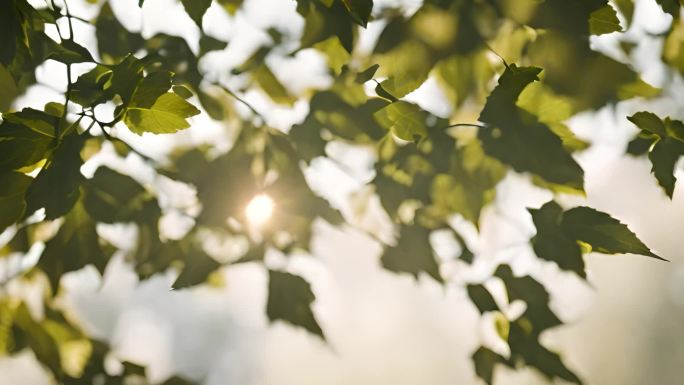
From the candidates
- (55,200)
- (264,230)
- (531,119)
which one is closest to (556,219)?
(531,119)

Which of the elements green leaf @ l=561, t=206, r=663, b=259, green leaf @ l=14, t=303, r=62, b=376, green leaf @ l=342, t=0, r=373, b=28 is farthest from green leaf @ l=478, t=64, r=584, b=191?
green leaf @ l=14, t=303, r=62, b=376

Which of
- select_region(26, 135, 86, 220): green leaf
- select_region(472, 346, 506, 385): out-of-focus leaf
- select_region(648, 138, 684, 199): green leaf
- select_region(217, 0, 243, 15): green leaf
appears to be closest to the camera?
select_region(26, 135, 86, 220): green leaf

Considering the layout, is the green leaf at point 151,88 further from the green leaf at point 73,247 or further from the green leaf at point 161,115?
the green leaf at point 73,247

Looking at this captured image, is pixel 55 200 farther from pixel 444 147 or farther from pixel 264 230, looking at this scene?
pixel 444 147

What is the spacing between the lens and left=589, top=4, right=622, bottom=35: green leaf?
55cm

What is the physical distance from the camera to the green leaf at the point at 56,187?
451mm

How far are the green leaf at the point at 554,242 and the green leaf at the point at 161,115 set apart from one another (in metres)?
0.34

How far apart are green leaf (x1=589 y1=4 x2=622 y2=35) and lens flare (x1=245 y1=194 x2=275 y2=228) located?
1.26 feet

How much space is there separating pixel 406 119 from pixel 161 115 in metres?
0.23

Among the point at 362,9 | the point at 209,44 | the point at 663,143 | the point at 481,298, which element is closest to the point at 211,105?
the point at 209,44

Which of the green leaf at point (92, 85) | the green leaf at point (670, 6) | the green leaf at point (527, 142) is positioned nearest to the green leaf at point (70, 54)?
the green leaf at point (92, 85)

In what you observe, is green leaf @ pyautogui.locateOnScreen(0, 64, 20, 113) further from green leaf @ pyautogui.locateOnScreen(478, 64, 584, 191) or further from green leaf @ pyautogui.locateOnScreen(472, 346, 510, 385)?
green leaf @ pyautogui.locateOnScreen(472, 346, 510, 385)

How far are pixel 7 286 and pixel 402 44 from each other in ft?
1.94

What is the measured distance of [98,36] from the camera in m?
0.73
